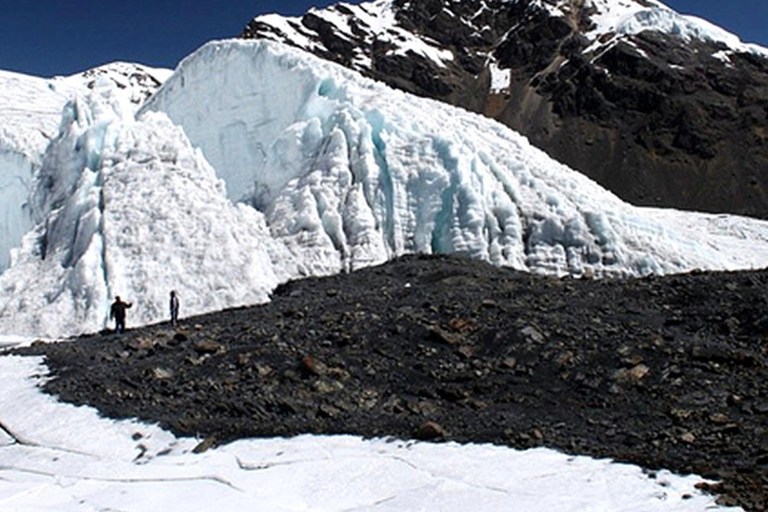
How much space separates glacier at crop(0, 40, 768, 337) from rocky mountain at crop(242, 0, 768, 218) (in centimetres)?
6497

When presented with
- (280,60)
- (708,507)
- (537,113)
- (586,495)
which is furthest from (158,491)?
(537,113)

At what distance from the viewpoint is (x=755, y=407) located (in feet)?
28.9

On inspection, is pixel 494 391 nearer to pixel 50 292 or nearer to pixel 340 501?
pixel 340 501

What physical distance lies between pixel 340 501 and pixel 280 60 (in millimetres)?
24003

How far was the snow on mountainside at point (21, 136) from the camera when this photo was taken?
98.6 feet

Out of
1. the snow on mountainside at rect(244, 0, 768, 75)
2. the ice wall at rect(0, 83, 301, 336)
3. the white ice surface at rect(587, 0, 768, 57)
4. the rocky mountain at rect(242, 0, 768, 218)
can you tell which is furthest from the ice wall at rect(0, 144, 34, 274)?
the white ice surface at rect(587, 0, 768, 57)

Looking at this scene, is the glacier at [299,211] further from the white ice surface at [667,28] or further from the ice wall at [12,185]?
the white ice surface at [667,28]

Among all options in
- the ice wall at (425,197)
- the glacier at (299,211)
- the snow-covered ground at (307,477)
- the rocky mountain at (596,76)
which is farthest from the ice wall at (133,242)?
the rocky mountain at (596,76)

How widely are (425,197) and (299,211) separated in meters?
3.89

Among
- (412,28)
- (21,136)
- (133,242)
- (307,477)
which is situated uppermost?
(412,28)

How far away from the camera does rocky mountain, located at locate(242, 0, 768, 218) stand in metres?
94.2

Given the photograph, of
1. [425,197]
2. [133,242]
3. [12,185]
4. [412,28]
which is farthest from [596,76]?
[133,242]

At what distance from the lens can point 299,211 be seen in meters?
23.8

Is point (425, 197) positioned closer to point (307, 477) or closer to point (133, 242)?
point (133, 242)
